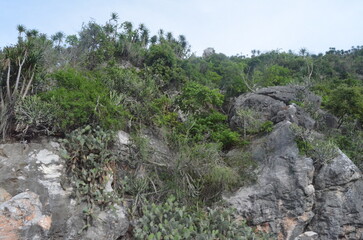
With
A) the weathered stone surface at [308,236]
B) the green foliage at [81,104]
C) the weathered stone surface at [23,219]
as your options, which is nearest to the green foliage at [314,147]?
the weathered stone surface at [308,236]

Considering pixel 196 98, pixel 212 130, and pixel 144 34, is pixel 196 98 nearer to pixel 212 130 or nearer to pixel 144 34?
pixel 212 130

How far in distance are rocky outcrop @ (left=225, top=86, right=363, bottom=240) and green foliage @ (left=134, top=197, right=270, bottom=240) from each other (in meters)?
0.80

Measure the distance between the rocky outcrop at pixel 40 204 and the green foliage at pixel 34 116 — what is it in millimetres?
532

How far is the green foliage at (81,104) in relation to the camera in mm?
8734

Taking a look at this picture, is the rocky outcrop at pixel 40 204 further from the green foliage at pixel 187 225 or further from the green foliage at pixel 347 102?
the green foliage at pixel 347 102

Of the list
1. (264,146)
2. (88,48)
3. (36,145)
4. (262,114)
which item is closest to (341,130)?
(262,114)

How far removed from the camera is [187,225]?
775 centimetres

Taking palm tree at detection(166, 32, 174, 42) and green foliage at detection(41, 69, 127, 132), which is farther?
palm tree at detection(166, 32, 174, 42)

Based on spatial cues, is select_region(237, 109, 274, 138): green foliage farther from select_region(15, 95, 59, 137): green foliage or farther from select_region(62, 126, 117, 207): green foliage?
select_region(15, 95, 59, 137): green foliage

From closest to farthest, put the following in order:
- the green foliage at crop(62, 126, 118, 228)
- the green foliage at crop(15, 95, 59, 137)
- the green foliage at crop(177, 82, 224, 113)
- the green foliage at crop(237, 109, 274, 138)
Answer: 1. the green foliage at crop(62, 126, 118, 228)
2. the green foliage at crop(15, 95, 59, 137)
3. the green foliage at crop(237, 109, 274, 138)
4. the green foliage at crop(177, 82, 224, 113)

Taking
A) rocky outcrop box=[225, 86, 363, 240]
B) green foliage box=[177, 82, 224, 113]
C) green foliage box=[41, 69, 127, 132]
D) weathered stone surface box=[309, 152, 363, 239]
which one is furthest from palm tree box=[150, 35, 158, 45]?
weathered stone surface box=[309, 152, 363, 239]

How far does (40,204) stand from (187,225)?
3816mm

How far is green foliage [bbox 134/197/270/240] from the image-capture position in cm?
727

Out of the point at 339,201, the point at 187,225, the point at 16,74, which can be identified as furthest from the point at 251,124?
the point at 16,74
